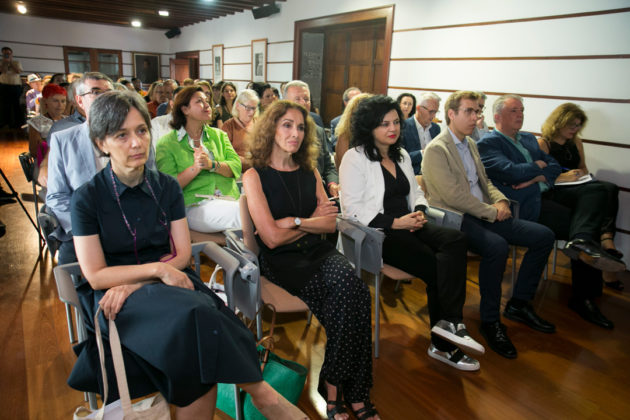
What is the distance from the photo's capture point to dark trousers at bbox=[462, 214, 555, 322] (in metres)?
2.42

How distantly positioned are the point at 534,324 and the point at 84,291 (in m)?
2.54

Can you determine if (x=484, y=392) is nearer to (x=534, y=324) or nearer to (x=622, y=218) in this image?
(x=534, y=324)

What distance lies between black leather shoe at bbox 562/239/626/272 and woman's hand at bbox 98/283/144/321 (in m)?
2.71

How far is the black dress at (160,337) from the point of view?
1.30 metres

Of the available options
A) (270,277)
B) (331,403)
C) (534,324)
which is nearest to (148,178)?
(270,277)

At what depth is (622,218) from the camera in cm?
367

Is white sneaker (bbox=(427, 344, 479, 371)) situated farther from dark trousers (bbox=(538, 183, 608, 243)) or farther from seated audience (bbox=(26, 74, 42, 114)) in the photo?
seated audience (bbox=(26, 74, 42, 114))

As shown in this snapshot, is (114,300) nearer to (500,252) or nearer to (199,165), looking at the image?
(199,165)

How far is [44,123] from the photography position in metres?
3.77

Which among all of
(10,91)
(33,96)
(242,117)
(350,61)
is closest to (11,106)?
(10,91)

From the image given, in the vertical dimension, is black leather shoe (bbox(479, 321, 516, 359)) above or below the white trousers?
below

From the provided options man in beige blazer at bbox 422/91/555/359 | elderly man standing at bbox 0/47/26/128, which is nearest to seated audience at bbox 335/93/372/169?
man in beige blazer at bbox 422/91/555/359

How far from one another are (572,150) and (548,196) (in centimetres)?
57

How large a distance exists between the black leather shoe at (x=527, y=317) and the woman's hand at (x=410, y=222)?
0.97m
